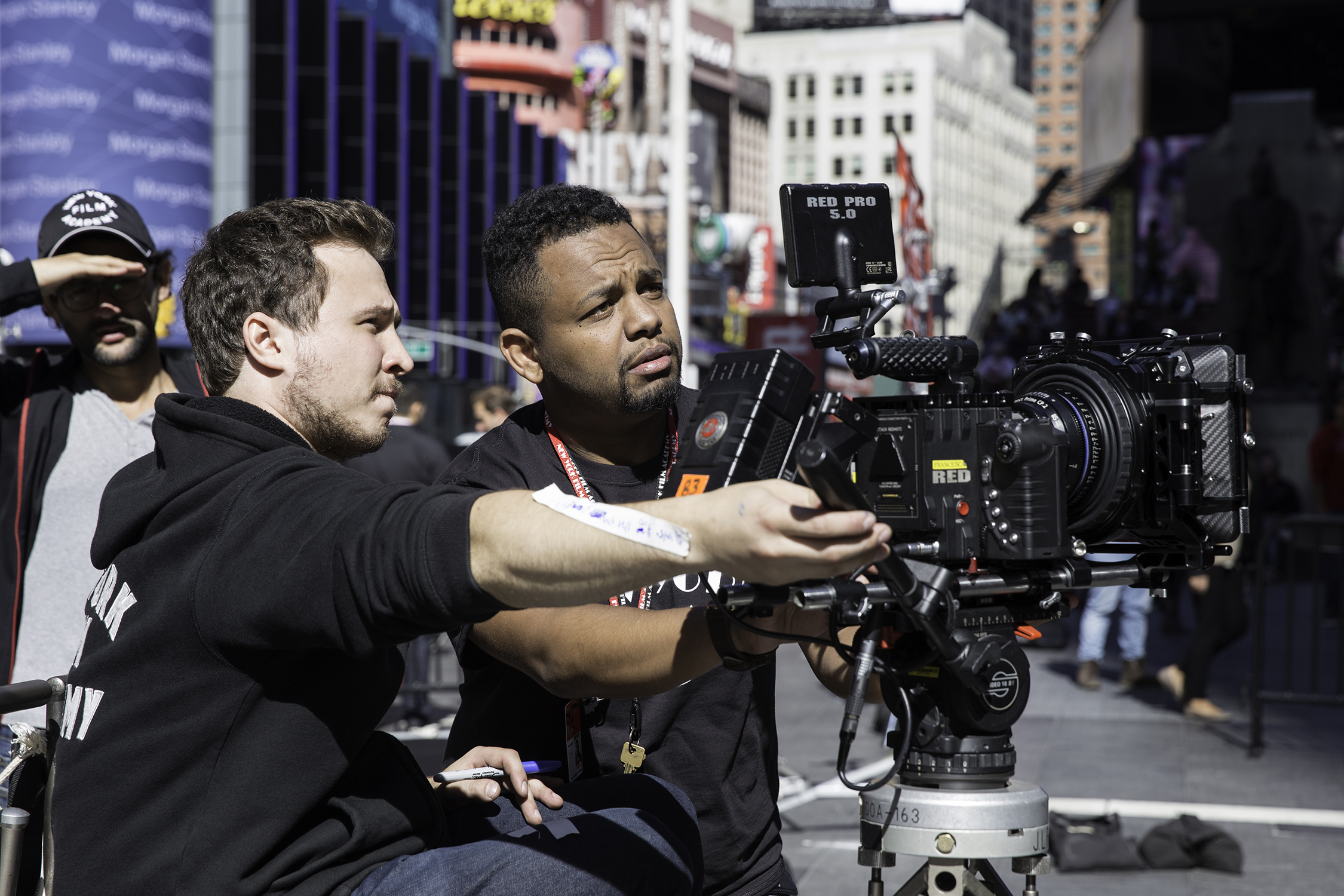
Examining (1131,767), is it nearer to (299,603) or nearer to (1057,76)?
(299,603)

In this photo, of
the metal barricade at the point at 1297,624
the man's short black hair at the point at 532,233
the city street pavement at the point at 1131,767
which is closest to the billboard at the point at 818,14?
the metal barricade at the point at 1297,624

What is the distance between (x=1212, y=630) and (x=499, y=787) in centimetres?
753

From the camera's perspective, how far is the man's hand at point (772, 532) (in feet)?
4.68

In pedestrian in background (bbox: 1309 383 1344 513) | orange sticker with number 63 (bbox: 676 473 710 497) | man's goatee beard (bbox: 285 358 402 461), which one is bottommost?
pedestrian in background (bbox: 1309 383 1344 513)

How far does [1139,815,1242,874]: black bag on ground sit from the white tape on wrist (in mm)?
4943

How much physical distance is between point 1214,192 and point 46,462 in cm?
2736

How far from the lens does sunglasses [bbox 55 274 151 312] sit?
12.2 feet

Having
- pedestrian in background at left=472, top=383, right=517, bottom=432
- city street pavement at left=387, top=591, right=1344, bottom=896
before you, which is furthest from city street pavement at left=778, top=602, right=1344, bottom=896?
pedestrian in background at left=472, top=383, right=517, bottom=432

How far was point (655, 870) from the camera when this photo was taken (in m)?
1.76

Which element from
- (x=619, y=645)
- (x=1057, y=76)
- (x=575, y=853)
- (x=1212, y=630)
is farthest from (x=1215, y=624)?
(x=1057, y=76)

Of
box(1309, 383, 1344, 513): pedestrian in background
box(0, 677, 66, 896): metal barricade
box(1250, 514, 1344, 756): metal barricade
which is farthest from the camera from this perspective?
box(1309, 383, 1344, 513): pedestrian in background

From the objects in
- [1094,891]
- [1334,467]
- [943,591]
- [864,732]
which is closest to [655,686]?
[943,591]

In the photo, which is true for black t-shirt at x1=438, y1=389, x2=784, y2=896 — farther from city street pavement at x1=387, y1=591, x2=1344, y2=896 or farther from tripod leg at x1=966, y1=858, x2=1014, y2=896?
city street pavement at x1=387, y1=591, x2=1344, y2=896

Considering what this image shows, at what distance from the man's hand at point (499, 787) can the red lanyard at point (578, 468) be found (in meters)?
0.38
